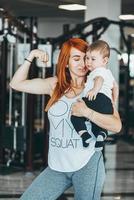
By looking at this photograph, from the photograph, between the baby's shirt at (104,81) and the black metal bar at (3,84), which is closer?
the baby's shirt at (104,81)

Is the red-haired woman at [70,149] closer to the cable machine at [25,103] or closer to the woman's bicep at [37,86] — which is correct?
the woman's bicep at [37,86]

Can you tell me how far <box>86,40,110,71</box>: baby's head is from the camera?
239 cm

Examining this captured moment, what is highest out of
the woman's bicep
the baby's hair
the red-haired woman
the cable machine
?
the baby's hair

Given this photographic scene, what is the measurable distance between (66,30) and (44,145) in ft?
4.73

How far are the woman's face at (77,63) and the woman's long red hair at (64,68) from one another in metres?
0.02

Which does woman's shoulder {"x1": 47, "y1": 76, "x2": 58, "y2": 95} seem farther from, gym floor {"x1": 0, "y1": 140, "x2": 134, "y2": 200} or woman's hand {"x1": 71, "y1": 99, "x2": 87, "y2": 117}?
gym floor {"x1": 0, "y1": 140, "x2": 134, "y2": 200}

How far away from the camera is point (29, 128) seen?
20.0 ft

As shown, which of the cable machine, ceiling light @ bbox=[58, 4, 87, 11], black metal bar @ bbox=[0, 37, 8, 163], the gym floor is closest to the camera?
the gym floor

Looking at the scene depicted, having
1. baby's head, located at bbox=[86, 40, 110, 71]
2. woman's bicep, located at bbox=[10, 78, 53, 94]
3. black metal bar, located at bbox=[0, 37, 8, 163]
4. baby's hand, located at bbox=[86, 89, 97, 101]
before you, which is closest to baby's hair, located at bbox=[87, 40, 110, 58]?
baby's head, located at bbox=[86, 40, 110, 71]

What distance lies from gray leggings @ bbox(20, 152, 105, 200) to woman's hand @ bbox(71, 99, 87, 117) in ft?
0.66

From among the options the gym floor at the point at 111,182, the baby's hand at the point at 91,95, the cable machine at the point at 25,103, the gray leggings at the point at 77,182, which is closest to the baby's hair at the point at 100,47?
the baby's hand at the point at 91,95

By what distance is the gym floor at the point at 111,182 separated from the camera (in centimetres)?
505

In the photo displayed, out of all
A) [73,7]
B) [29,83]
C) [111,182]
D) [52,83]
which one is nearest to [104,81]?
[52,83]

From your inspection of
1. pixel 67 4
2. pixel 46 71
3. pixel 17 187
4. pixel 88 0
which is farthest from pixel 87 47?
pixel 67 4
